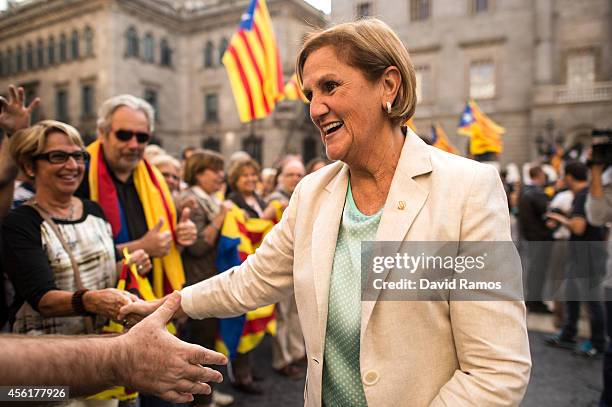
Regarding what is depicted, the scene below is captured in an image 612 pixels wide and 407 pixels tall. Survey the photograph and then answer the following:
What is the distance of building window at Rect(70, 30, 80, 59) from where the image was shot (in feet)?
98.4

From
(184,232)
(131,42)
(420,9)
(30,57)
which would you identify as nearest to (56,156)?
(184,232)

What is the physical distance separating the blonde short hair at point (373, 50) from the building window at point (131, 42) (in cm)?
3127

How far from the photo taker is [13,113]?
2.62 meters

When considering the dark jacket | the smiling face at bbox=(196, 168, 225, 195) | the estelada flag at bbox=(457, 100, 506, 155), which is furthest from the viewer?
the estelada flag at bbox=(457, 100, 506, 155)

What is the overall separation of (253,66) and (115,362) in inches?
232

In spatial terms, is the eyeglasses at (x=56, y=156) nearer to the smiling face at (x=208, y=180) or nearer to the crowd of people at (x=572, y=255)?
the smiling face at (x=208, y=180)

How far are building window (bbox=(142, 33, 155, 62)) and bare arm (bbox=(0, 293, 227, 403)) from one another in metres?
32.4

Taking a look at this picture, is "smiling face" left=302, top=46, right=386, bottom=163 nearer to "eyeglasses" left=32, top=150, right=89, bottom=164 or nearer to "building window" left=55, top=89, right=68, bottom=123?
"eyeglasses" left=32, top=150, right=89, bottom=164

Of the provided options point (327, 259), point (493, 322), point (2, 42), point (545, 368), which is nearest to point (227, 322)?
point (327, 259)

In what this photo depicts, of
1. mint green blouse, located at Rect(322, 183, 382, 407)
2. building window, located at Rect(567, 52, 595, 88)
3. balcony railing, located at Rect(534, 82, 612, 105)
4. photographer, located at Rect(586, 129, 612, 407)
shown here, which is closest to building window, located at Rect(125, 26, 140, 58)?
balcony railing, located at Rect(534, 82, 612, 105)

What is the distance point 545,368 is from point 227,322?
3.37 meters

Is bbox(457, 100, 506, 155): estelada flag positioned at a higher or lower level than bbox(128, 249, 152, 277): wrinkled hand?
higher

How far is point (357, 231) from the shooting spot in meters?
1.55

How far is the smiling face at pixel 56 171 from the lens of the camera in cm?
228
